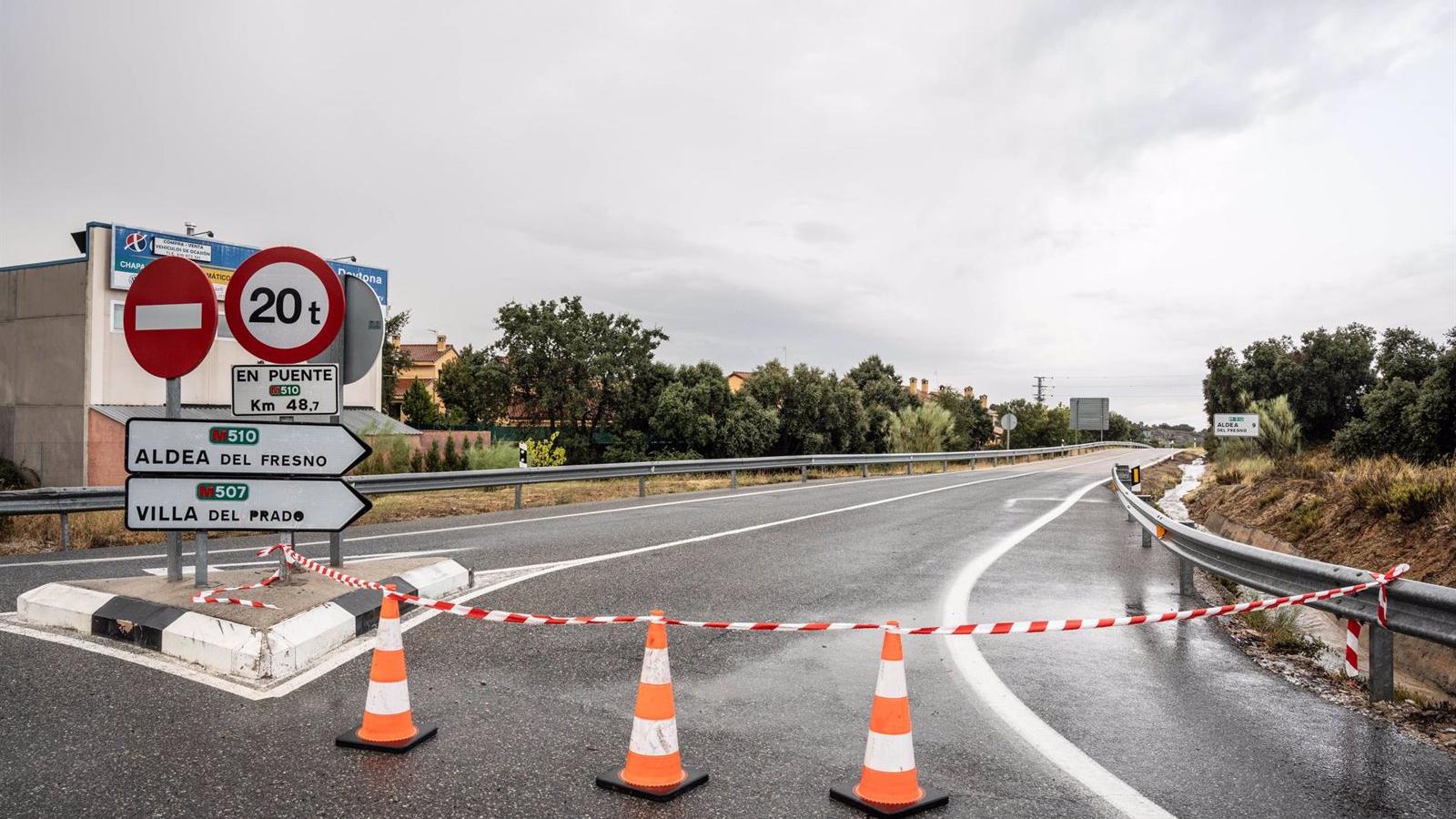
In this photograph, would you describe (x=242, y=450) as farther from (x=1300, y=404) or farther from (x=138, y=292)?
(x=1300, y=404)

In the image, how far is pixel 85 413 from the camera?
3050cm

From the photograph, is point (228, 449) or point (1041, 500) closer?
point (228, 449)

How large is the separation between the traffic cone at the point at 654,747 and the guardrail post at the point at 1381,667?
373 centimetres

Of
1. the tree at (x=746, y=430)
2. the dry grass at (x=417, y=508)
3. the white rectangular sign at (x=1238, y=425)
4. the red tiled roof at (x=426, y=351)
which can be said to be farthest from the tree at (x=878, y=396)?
the red tiled roof at (x=426, y=351)

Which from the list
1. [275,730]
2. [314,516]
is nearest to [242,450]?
[314,516]

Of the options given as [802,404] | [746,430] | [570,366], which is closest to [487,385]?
[570,366]

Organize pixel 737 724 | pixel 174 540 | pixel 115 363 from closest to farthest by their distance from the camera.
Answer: pixel 737 724
pixel 174 540
pixel 115 363

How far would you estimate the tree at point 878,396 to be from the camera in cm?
7044

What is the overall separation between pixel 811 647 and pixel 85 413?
3325cm

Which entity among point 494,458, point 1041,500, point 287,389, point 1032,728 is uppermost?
point 287,389

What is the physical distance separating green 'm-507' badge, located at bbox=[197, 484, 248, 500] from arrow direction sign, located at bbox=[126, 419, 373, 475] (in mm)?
84

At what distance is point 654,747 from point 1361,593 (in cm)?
405

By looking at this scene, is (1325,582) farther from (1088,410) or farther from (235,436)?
(1088,410)

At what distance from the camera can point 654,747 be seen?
11.6 feet
